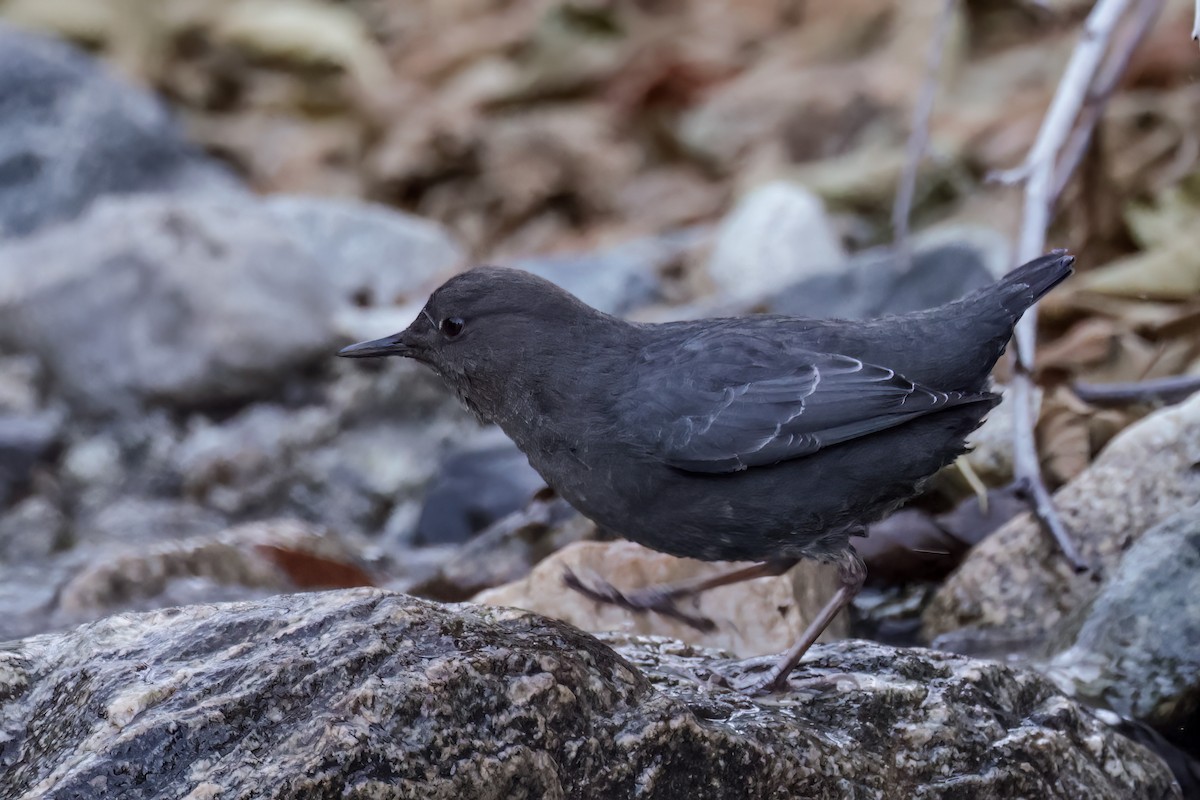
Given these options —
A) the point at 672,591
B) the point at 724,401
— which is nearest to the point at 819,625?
the point at 672,591

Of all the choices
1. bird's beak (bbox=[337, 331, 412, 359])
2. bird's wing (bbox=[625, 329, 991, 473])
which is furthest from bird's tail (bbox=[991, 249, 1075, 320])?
bird's beak (bbox=[337, 331, 412, 359])

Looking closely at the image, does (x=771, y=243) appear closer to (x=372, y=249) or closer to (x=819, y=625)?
(x=372, y=249)

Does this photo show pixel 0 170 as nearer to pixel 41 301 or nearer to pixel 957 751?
pixel 41 301

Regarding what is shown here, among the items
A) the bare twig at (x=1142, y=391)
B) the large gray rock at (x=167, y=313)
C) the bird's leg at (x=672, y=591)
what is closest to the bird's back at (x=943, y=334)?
the bird's leg at (x=672, y=591)

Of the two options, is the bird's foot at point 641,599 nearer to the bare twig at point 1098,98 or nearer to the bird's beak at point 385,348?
the bird's beak at point 385,348

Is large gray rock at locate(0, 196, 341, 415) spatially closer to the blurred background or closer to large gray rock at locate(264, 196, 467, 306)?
the blurred background
